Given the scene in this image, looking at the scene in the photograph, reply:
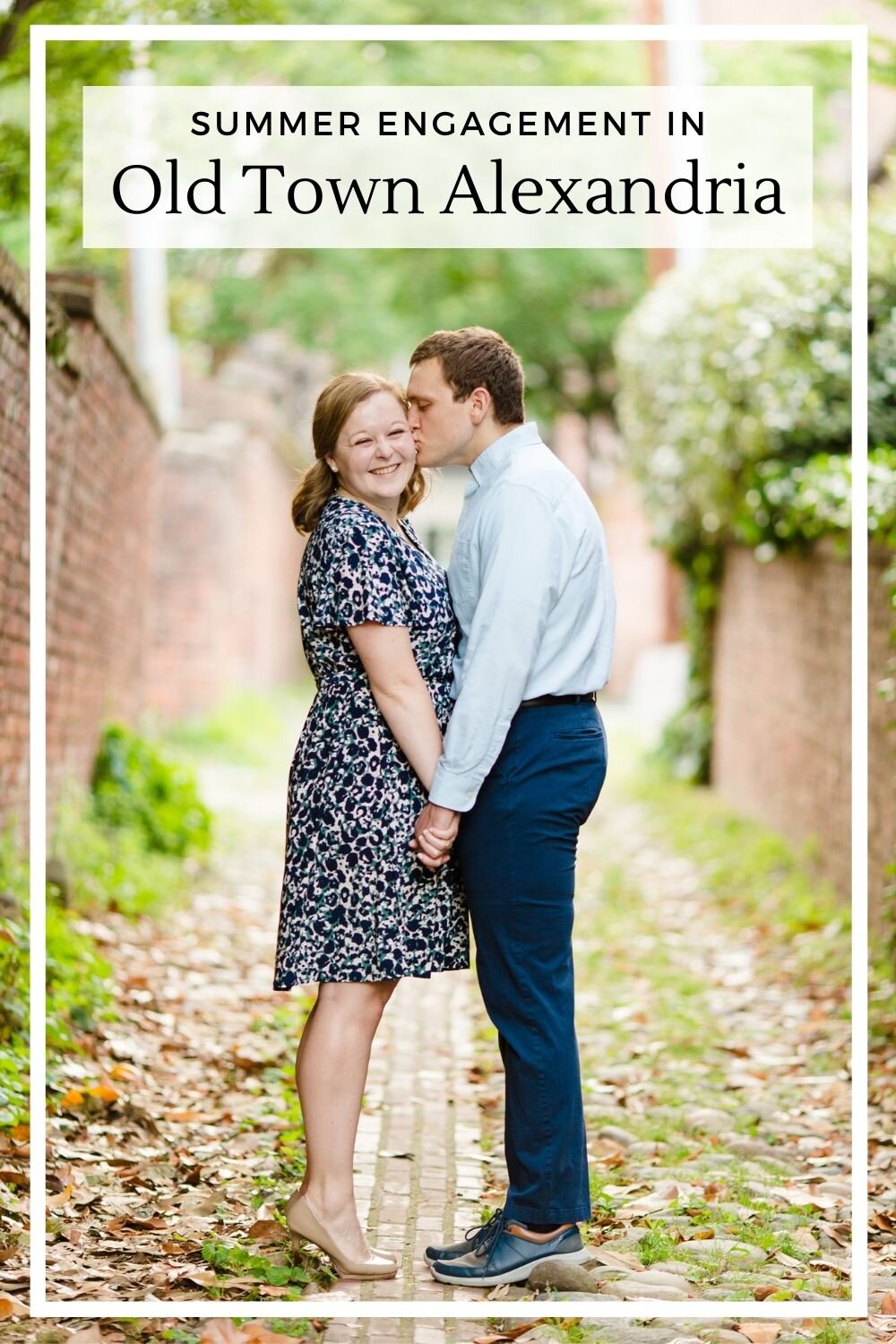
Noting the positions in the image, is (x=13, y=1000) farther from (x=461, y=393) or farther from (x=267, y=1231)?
(x=461, y=393)

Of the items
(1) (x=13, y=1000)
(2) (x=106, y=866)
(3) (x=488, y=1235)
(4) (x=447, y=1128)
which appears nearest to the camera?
(3) (x=488, y=1235)

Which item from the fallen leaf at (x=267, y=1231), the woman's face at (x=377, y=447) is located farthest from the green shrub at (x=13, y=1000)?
the woman's face at (x=377, y=447)

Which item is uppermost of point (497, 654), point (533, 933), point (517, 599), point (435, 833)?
point (517, 599)

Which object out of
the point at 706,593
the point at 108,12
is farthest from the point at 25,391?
the point at 706,593

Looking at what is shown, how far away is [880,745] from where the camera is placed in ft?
21.9

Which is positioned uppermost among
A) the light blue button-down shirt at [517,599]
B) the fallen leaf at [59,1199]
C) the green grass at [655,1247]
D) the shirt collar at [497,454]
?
the shirt collar at [497,454]

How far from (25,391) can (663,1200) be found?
3.23m

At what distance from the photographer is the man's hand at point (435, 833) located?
350cm

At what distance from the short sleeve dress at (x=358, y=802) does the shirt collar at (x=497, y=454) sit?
24 cm

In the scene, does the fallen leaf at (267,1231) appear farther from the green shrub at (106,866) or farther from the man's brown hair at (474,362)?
the green shrub at (106,866)

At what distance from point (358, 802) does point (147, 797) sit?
5414 mm

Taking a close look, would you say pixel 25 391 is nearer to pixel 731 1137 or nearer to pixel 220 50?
pixel 731 1137

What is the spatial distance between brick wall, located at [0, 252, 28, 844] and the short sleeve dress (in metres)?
1.96

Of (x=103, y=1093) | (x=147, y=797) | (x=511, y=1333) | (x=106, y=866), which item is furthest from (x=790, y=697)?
(x=511, y=1333)
